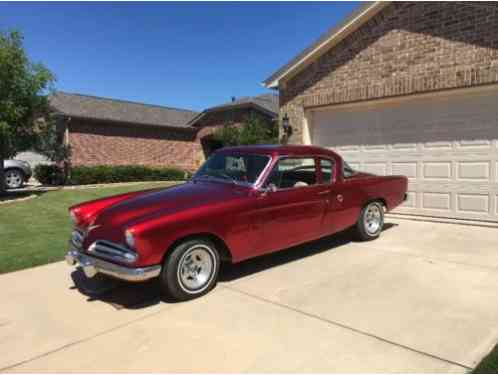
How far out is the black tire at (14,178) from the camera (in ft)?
51.3

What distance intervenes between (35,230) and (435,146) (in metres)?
8.29

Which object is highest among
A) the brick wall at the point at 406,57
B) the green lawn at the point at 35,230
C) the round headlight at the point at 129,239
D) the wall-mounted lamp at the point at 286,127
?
the brick wall at the point at 406,57

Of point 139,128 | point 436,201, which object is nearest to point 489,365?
point 436,201

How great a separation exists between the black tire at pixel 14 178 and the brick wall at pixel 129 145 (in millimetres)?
2293

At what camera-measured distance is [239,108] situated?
59.6 ft

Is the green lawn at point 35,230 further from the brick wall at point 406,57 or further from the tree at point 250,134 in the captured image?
the brick wall at point 406,57

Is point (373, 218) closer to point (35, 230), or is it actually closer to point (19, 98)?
point (35, 230)

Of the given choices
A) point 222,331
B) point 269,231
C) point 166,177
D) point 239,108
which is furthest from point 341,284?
point 166,177

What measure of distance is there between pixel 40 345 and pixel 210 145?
62.1 ft

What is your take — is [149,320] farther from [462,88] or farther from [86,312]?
[462,88]

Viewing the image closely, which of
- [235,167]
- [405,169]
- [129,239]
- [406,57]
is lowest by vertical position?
[129,239]

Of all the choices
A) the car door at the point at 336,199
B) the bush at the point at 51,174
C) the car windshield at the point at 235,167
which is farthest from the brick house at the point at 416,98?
the bush at the point at 51,174

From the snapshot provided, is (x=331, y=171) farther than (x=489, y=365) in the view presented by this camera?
Yes

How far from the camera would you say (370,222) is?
6.14 m
